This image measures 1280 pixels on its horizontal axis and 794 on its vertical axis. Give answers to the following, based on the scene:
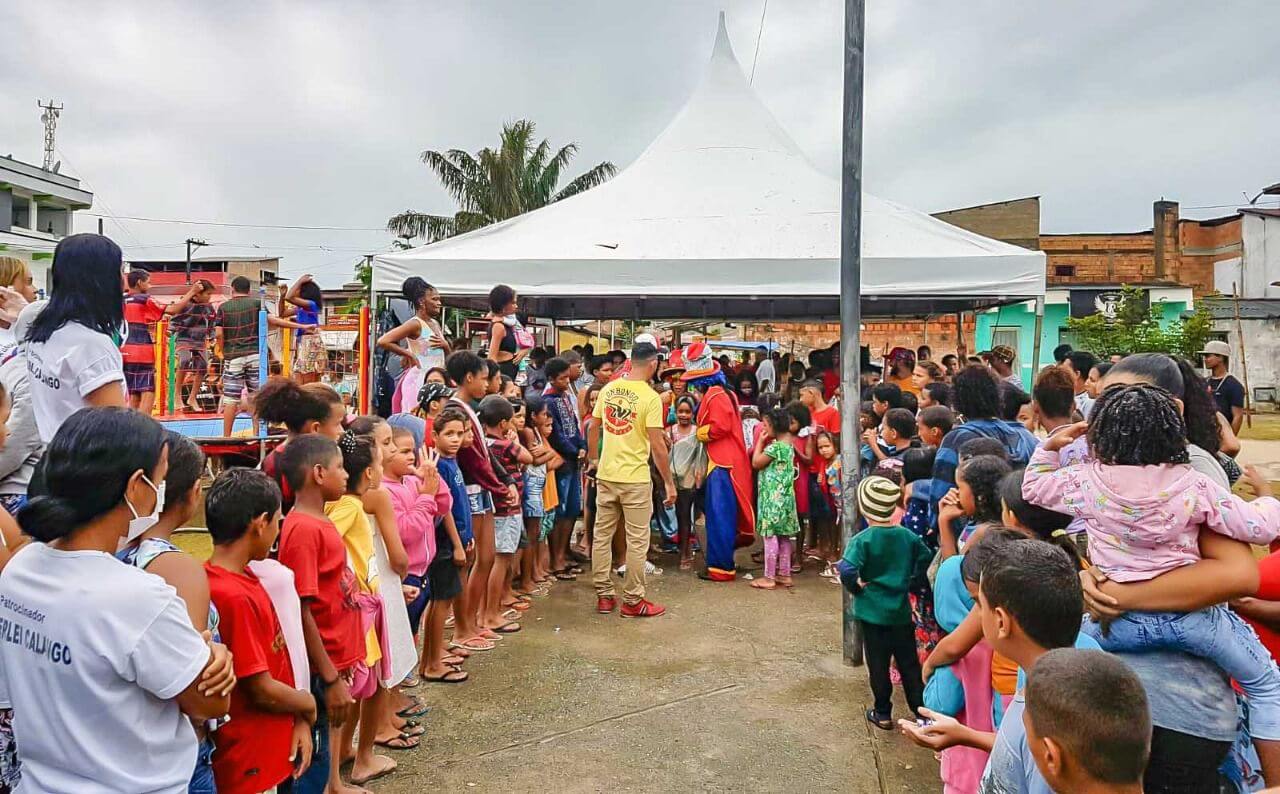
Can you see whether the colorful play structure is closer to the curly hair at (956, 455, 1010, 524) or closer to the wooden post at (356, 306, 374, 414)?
the wooden post at (356, 306, 374, 414)

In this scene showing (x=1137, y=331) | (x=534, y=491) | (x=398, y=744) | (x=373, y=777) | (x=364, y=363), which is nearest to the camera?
(x=373, y=777)

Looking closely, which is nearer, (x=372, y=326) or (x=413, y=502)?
(x=413, y=502)

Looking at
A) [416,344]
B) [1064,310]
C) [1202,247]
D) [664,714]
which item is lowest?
[664,714]

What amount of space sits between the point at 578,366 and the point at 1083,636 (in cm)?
542

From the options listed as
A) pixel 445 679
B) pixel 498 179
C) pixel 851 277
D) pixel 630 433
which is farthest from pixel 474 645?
pixel 498 179

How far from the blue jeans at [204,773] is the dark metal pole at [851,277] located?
3477 millimetres

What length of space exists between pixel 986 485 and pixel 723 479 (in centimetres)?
371

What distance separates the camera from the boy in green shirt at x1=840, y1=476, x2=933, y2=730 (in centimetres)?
369

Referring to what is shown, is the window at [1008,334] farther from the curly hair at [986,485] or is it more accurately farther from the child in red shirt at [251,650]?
the child in red shirt at [251,650]

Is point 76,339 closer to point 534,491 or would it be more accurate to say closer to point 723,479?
point 534,491

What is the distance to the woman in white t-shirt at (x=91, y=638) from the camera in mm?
1559

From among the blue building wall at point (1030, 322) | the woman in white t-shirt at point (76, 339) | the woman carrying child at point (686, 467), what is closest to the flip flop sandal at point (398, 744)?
the woman in white t-shirt at point (76, 339)

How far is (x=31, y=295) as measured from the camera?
3.81 metres

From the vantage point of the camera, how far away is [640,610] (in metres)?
5.53
